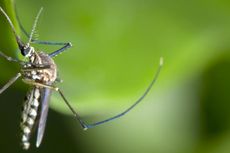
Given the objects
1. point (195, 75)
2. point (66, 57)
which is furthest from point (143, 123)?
point (66, 57)

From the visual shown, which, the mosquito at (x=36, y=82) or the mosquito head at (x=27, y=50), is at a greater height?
the mosquito head at (x=27, y=50)

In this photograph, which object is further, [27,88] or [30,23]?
[27,88]

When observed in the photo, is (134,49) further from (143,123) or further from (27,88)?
(143,123)

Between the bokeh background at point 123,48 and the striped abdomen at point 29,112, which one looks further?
the striped abdomen at point 29,112

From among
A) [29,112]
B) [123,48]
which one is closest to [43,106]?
[29,112]

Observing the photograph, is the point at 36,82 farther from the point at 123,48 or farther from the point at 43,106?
the point at 123,48
